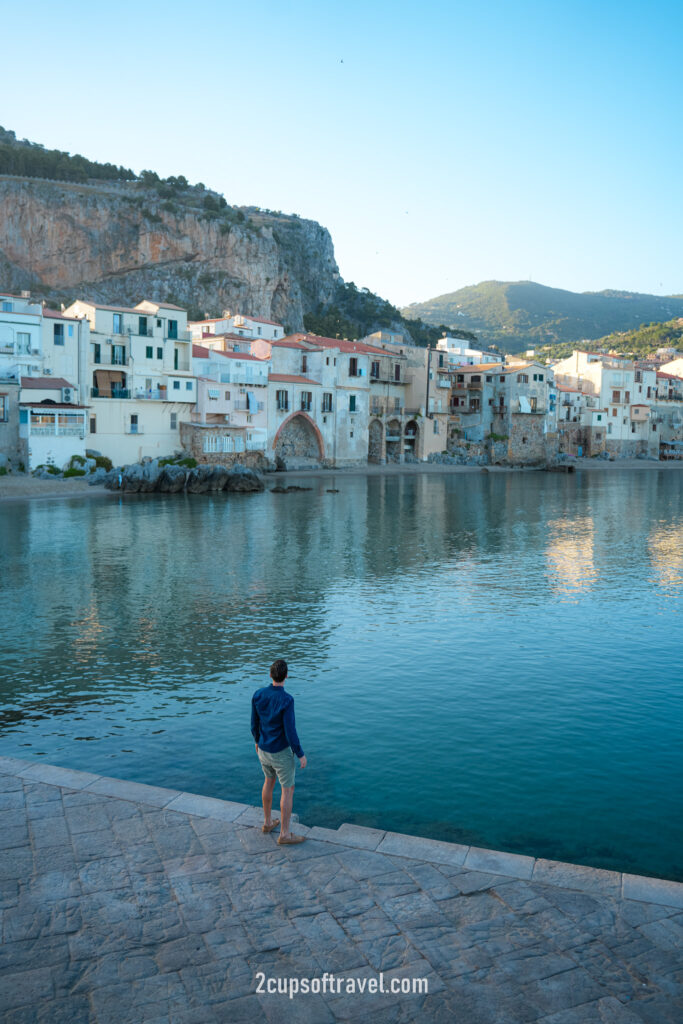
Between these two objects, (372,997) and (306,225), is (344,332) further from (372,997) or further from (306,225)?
(372,997)

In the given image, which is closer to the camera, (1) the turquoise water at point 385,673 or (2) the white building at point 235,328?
(1) the turquoise water at point 385,673

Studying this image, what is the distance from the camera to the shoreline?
51094mm

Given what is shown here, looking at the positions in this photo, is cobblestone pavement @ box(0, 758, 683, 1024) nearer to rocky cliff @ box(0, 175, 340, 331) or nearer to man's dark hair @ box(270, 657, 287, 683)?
man's dark hair @ box(270, 657, 287, 683)

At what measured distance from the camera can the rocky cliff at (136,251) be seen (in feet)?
362

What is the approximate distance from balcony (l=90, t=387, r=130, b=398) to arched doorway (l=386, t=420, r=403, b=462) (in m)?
36.6

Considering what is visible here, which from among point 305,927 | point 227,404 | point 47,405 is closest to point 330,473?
point 227,404

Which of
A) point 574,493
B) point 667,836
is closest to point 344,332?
point 574,493

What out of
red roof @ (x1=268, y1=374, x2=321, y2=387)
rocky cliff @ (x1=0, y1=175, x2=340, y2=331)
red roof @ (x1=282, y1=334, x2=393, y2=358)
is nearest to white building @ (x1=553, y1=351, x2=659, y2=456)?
red roof @ (x1=282, y1=334, x2=393, y2=358)

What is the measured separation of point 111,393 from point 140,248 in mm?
67081

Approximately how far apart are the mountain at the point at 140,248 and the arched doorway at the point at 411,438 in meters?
39.2

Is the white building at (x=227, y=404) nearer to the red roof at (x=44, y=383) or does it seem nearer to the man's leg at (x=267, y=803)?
the red roof at (x=44, y=383)

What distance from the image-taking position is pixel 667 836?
10484 mm

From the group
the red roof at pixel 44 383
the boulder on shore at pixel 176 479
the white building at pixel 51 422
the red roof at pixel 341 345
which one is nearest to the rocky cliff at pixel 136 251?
the red roof at pixel 341 345

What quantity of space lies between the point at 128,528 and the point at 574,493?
41.1 metres
